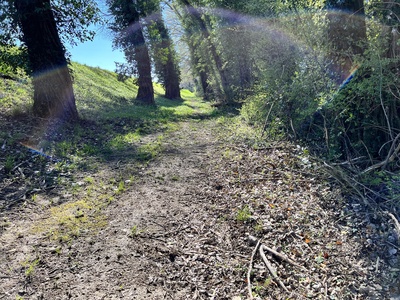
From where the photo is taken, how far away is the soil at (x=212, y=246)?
217cm

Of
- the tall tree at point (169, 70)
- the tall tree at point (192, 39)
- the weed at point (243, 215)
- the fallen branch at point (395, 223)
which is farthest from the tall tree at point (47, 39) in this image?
the tall tree at point (169, 70)

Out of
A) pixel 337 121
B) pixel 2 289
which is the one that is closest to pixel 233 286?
pixel 2 289

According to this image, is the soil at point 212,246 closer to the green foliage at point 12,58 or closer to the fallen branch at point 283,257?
the fallen branch at point 283,257

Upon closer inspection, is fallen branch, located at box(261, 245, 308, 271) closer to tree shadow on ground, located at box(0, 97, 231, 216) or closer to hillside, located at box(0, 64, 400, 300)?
hillside, located at box(0, 64, 400, 300)

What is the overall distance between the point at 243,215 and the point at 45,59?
608 cm

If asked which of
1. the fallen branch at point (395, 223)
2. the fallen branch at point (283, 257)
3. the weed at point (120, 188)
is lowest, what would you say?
the fallen branch at point (395, 223)

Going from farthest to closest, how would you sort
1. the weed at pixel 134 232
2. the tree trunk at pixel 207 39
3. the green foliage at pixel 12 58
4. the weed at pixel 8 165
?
the tree trunk at pixel 207 39 → the green foliage at pixel 12 58 → the weed at pixel 8 165 → the weed at pixel 134 232

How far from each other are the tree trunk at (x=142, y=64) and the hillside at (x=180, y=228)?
8.73m

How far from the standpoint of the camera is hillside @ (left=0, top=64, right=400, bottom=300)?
2.20 m

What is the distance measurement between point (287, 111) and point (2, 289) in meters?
5.73

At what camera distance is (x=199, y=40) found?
16234mm

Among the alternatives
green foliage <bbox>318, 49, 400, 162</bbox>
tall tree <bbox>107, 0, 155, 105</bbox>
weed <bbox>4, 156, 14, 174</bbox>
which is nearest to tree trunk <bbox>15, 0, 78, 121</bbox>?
weed <bbox>4, 156, 14, 174</bbox>

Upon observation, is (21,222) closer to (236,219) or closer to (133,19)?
(236,219)

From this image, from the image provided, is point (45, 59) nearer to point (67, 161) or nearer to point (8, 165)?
point (67, 161)
